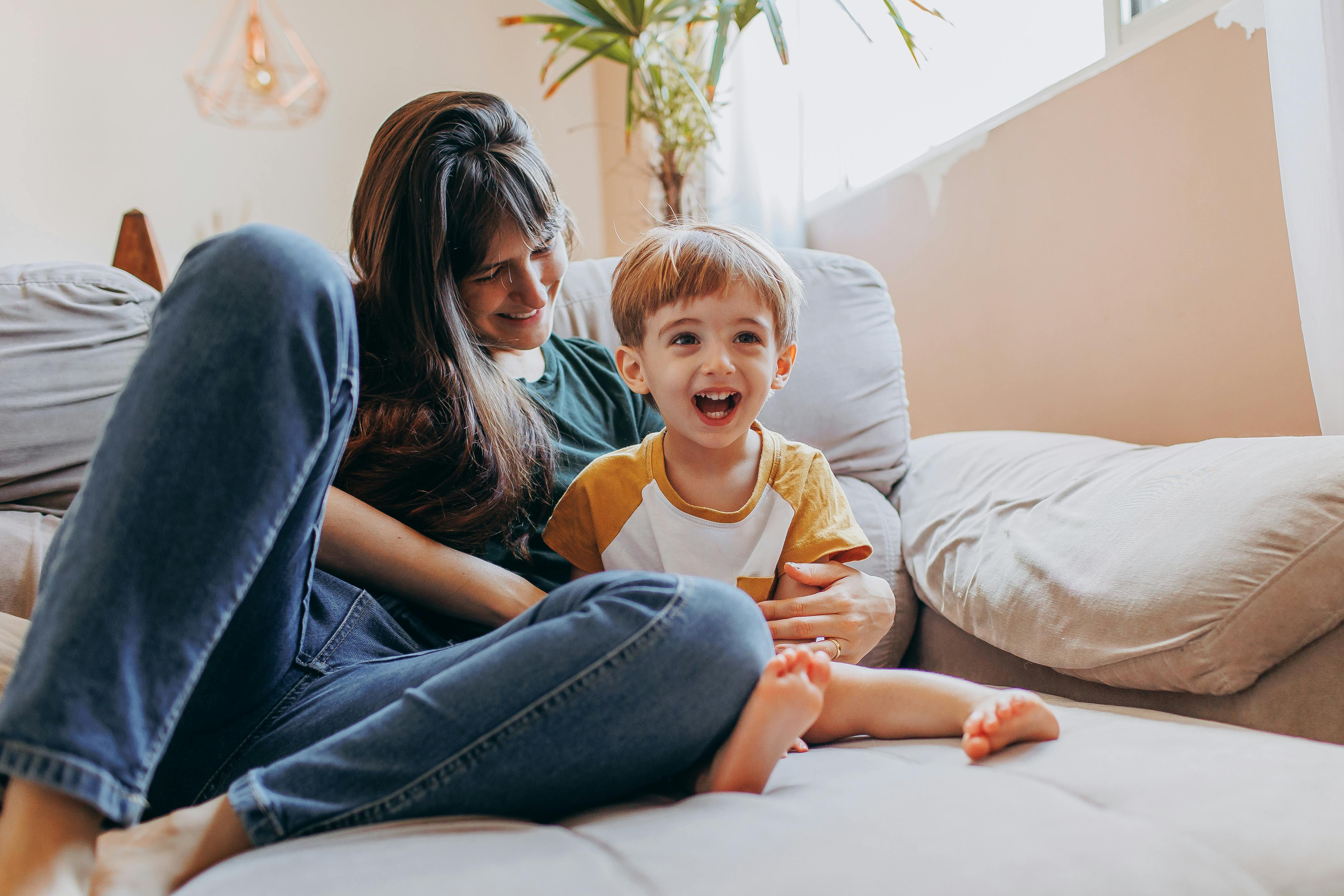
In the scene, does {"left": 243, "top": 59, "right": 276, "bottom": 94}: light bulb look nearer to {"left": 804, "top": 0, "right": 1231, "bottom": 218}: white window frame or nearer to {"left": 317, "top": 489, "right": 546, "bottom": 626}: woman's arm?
{"left": 804, "top": 0, "right": 1231, "bottom": 218}: white window frame

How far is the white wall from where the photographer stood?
257cm

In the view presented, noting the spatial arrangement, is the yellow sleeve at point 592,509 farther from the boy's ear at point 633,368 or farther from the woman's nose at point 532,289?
the woman's nose at point 532,289

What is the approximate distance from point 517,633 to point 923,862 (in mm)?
325

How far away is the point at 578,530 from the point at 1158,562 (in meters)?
0.62

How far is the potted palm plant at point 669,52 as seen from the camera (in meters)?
2.00

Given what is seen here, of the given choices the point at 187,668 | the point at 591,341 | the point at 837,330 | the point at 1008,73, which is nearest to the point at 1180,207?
the point at 837,330

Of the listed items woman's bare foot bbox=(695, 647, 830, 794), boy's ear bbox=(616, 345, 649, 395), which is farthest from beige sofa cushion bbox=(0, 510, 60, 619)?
woman's bare foot bbox=(695, 647, 830, 794)

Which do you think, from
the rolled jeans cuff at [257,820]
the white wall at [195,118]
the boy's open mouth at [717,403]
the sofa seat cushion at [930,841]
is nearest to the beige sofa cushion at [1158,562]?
the sofa seat cushion at [930,841]

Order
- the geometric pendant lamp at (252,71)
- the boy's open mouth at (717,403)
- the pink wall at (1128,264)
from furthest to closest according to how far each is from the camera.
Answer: the geometric pendant lamp at (252,71), the pink wall at (1128,264), the boy's open mouth at (717,403)

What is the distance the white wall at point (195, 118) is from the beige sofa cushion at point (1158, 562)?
2.16 meters

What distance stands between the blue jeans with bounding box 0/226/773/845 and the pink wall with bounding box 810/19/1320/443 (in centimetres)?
94

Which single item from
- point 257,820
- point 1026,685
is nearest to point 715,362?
point 1026,685

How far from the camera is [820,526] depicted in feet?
3.46

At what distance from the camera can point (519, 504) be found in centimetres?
108
